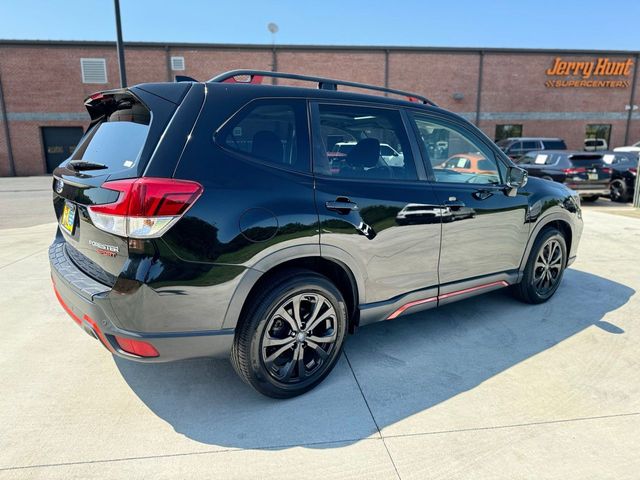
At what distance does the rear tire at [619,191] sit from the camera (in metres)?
13.0

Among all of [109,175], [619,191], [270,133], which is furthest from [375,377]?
[619,191]

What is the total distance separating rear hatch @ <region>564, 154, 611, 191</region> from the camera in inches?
473

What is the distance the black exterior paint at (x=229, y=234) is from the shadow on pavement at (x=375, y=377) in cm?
46

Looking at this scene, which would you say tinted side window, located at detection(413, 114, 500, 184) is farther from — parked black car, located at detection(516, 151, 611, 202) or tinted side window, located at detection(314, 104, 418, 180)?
parked black car, located at detection(516, 151, 611, 202)

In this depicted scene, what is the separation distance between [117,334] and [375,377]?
67.8 inches

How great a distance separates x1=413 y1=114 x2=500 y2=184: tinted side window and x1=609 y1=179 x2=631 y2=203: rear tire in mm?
11687

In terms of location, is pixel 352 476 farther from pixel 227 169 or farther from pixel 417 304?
pixel 227 169

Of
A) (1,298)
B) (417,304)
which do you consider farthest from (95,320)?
(1,298)

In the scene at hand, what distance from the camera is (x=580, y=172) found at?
12016 mm

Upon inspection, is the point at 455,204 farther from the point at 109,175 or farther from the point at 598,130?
the point at 598,130

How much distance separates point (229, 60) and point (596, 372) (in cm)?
2529

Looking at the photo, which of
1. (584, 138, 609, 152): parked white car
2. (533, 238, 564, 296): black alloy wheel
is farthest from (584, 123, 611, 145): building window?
(533, 238, 564, 296): black alloy wheel

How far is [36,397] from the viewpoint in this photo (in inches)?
108

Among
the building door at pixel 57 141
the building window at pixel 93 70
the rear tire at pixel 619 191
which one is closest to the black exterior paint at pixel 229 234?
the rear tire at pixel 619 191
